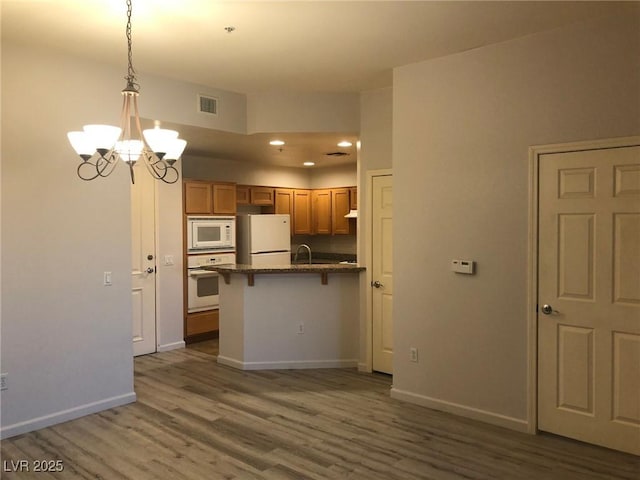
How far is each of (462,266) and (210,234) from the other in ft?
11.6

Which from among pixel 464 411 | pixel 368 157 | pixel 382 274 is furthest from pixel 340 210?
pixel 464 411

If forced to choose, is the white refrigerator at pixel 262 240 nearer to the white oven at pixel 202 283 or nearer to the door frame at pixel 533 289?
the white oven at pixel 202 283

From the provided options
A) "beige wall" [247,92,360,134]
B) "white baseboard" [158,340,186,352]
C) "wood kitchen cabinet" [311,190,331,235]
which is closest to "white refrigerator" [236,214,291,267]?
"wood kitchen cabinet" [311,190,331,235]

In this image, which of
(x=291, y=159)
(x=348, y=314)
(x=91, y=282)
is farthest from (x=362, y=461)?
(x=291, y=159)

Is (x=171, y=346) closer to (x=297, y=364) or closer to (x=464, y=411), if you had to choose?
(x=297, y=364)

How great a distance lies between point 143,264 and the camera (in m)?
5.57

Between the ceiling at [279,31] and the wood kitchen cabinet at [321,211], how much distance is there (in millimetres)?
3730

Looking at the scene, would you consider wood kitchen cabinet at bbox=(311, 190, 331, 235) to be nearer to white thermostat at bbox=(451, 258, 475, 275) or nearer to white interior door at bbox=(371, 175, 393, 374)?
white interior door at bbox=(371, 175, 393, 374)

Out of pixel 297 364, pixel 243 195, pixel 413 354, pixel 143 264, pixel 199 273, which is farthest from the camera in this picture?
pixel 243 195

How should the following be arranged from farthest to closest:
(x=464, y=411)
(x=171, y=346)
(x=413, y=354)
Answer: (x=171, y=346) → (x=413, y=354) → (x=464, y=411)

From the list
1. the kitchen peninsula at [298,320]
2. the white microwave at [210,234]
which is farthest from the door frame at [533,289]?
the white microwave at [210,234]

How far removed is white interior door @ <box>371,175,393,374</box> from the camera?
471cm

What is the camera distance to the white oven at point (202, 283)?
6.03 m

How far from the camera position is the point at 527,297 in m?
3.42
